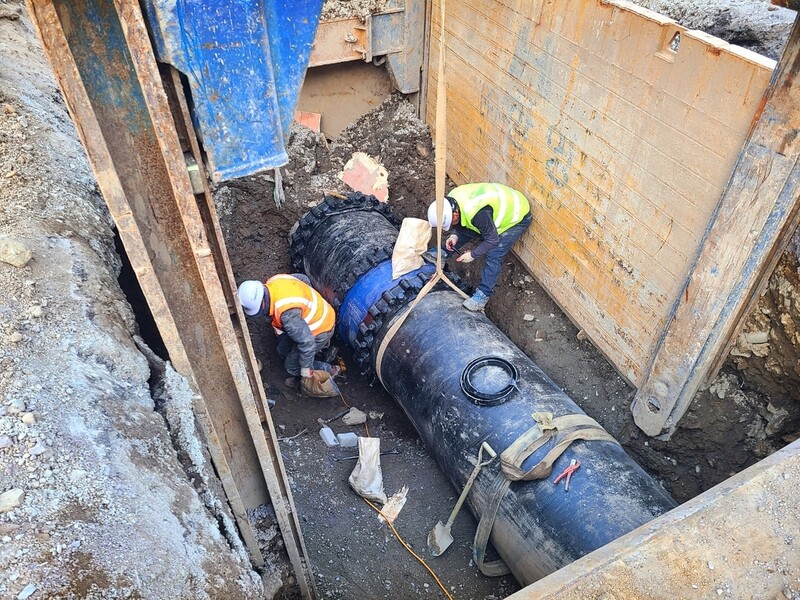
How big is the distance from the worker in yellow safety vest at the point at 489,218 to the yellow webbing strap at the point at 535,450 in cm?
132

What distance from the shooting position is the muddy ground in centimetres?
371

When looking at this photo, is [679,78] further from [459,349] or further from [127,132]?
→ [127,132]

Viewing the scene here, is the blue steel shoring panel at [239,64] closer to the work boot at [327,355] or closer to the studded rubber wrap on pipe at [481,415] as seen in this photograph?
the studded rubber wrap on pipe at [481,415]

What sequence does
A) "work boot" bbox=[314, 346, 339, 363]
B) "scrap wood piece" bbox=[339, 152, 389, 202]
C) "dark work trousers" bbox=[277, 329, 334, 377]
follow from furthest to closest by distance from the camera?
1. "scrap wood piece" bbox=[339, 152, 389, 202]
2. "work boot" bbox=[314, 346, 339, 363]
3. "dark work trousers" bbox=[277, 329, 334, 377]

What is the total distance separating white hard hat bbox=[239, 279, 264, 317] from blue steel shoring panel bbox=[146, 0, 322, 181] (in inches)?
87.0

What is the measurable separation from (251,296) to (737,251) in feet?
9.76

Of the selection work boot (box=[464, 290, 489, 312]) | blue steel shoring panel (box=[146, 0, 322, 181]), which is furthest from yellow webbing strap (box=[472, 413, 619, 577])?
blue steel shoring panel (box=[146, 0, 322, 181])

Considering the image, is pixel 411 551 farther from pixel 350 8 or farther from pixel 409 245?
pixel 350 8

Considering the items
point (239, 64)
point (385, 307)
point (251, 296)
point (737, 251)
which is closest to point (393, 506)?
point (385, 307)

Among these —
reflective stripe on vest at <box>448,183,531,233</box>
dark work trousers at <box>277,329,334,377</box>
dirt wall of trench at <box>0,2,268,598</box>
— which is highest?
dirt wall of trench at <box>0,2,268,598</box>

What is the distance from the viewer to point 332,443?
4.50m

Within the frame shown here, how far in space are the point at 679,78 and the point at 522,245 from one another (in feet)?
6.71

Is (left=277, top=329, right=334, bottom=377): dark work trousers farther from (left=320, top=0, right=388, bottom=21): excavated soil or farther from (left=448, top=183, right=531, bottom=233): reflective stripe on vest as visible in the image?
(left=320, top=0, right=388, bottom=21): excavated soil

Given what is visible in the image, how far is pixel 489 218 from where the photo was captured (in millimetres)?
4641
